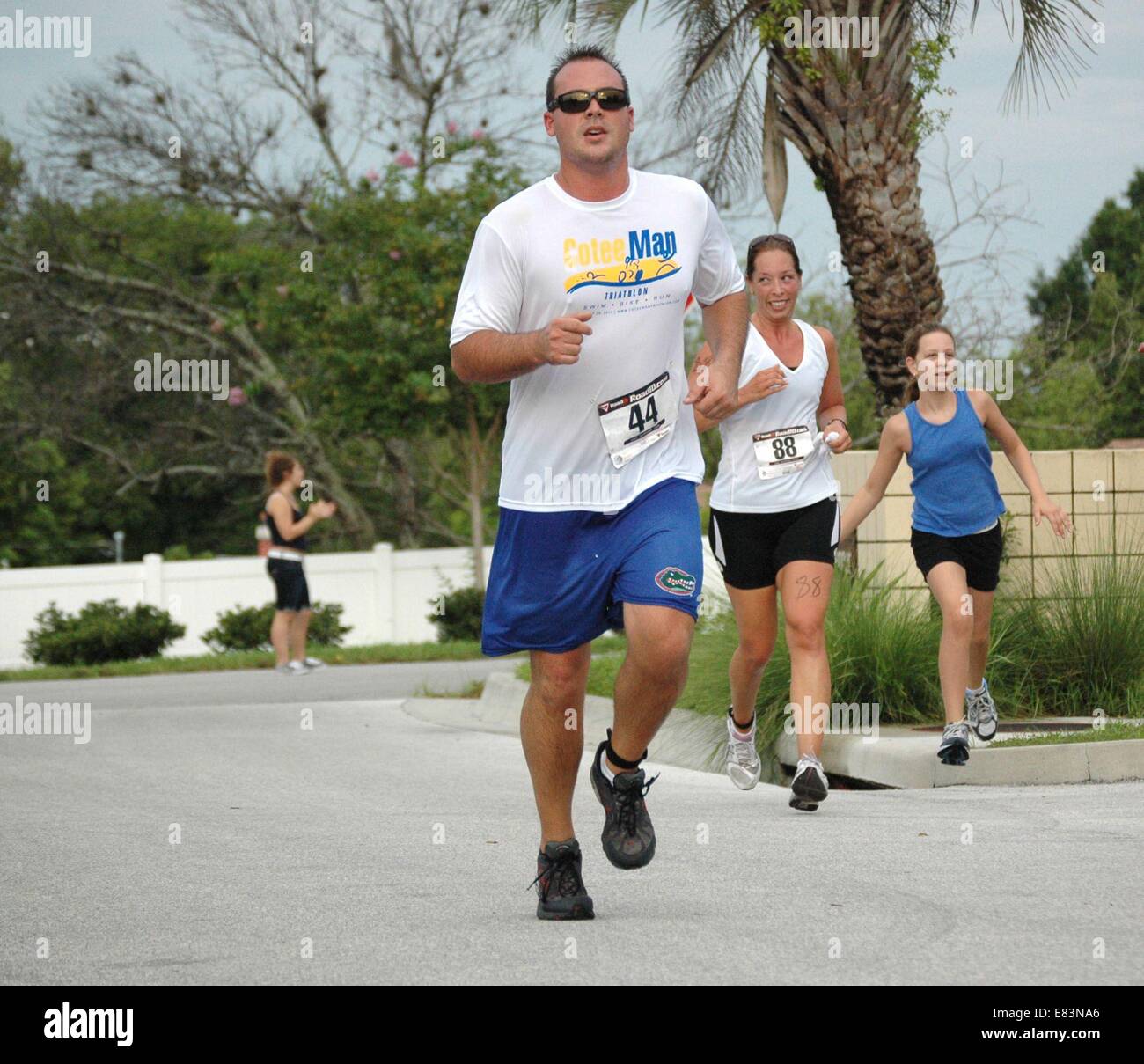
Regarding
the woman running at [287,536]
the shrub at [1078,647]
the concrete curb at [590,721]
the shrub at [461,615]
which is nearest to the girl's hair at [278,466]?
the woman running at [287,536]

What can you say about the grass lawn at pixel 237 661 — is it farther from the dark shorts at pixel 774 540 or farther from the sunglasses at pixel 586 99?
the sunglasses at pixel 586 99

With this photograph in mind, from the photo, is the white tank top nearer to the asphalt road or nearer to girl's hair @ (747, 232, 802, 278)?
girl's hair @ (747, 232, 802, 278)

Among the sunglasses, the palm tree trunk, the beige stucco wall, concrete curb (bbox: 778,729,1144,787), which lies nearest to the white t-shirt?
the sunglasses

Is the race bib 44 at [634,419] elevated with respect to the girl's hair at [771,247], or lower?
lower

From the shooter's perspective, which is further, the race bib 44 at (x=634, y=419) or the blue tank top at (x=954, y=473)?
the blue tank top at (x=954, y=473)

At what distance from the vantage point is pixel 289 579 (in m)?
16.9

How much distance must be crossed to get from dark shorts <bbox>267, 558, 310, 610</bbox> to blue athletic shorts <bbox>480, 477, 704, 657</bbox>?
11844mm

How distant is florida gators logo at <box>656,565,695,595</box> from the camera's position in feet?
16.7

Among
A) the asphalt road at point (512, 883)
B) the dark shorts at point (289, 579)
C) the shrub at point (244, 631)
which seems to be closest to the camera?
the asphalt road at point (512, 883)

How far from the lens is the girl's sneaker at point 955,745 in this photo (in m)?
8.19

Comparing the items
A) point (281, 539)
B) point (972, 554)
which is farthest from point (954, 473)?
point (281, 539)

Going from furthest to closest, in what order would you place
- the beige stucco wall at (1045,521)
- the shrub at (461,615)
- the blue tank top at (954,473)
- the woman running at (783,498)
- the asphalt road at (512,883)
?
the shrub at (461,615) < the beige stucco wall at (1045,521) < the blue tank top at (954,473) < the woman running at (783,498) < the asphalt road at (512,883)

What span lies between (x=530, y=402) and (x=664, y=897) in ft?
5.03

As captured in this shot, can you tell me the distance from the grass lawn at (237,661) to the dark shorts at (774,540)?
11.7 m
